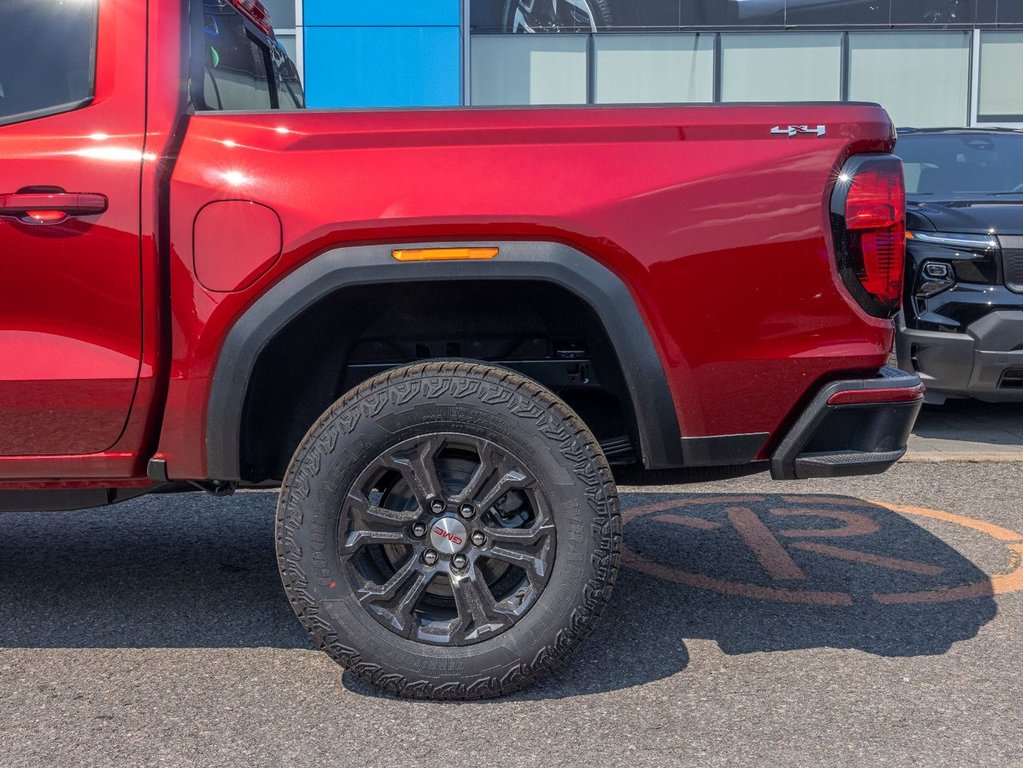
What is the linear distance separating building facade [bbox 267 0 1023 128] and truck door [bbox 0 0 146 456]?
1268 centimetres

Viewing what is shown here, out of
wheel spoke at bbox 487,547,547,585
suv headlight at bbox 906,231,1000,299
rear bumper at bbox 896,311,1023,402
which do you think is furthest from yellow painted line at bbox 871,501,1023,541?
wheel spoke at bbox 487,547,547,585

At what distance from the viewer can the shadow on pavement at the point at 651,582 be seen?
3.21m

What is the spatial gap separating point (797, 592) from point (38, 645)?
7.75 feet

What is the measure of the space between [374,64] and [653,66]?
13.4 feet

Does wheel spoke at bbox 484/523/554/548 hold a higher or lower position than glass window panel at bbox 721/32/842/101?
lower

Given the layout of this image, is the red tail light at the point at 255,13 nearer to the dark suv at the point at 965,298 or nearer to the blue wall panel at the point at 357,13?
the dark suv at the point at 965,298

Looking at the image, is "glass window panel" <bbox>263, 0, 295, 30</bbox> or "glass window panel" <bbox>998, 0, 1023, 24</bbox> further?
"glass window panel" <bbox>998, 0, 1023, 24</bbox>

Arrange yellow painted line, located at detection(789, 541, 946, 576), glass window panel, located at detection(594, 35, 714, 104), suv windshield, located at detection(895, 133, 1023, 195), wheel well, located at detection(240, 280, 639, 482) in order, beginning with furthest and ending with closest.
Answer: glass window panel, located at detection(594, 35, 714, 104), suv windshield, located at detection(895, 133, 1023, 195), yellow painted line, located at detection(789, 541, 946, 576), wheel well, located at detection(240, 280, 639, 482)

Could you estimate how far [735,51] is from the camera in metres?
15.9

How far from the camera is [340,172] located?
2.68 m

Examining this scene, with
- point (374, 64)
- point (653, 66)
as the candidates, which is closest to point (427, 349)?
point (374, 64)

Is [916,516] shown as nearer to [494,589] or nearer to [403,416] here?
[494,589]

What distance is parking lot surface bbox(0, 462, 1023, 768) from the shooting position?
8.34 ft

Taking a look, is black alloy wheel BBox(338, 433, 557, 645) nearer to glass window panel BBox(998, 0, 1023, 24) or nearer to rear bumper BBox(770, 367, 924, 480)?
rear bumper BBox(770, 367, 924, 480)
